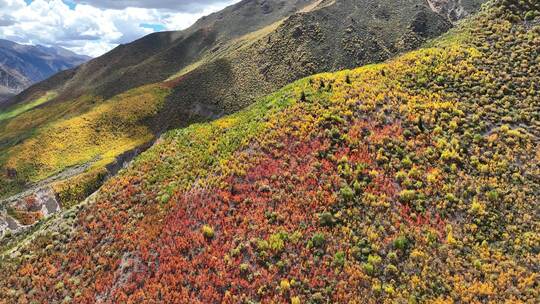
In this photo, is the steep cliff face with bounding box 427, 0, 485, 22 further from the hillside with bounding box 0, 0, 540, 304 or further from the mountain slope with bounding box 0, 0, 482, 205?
the hillside with bounding box 0, 0, 540, 304

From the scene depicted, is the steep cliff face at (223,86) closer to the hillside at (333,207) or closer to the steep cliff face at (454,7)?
the steep cliff face at (454,7)

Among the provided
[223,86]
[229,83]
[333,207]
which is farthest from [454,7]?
[333,207]

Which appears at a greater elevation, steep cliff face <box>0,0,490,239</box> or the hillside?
steep cliff face <box>0,0,490,239</box>

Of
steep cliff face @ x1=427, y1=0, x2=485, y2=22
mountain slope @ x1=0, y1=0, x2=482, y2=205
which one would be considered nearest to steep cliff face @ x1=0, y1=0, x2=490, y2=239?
mountain slope @ x1=0, y1=0, x2=482, y2=205

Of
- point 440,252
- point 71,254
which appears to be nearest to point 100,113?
point 71,254

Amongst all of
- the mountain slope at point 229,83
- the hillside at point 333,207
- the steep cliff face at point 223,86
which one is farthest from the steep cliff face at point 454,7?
the hillside at point 333,207

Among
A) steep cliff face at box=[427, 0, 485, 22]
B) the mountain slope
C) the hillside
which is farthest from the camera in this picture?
steep cliff face at box=[427, 0, 485, 22]

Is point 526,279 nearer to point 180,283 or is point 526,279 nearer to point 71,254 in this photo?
point 180,283

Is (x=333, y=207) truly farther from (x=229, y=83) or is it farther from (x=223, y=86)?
(x=229, y=83)

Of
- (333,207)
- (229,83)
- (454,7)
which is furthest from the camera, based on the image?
(454,7)
